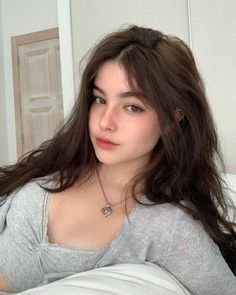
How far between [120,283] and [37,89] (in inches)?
131

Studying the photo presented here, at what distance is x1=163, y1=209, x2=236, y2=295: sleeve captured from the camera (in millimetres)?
816

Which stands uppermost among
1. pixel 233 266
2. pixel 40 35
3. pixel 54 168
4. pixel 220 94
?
pixel 40 35

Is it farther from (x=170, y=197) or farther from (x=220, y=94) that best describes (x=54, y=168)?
(x=220, y=94)

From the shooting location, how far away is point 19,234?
34.2 inches

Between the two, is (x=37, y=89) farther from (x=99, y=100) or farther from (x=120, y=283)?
(x=120, y=283)

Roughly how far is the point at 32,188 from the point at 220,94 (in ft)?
3.56

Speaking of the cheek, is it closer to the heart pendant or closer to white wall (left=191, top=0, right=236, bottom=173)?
the heart pendant

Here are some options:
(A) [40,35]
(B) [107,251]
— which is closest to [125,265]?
(B) [107,251]

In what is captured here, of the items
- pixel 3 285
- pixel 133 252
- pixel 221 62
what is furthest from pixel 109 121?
pixel 221 62

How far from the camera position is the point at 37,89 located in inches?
149

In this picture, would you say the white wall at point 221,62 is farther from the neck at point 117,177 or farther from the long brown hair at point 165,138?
the neck at point 117,177

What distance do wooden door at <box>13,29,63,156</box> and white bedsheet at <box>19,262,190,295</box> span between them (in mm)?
2999

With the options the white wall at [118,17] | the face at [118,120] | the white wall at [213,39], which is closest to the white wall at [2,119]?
the white wall at [118,17]

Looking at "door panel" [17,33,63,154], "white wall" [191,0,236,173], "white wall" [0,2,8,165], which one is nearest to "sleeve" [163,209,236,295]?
"white wall" [191,0,236,173]
